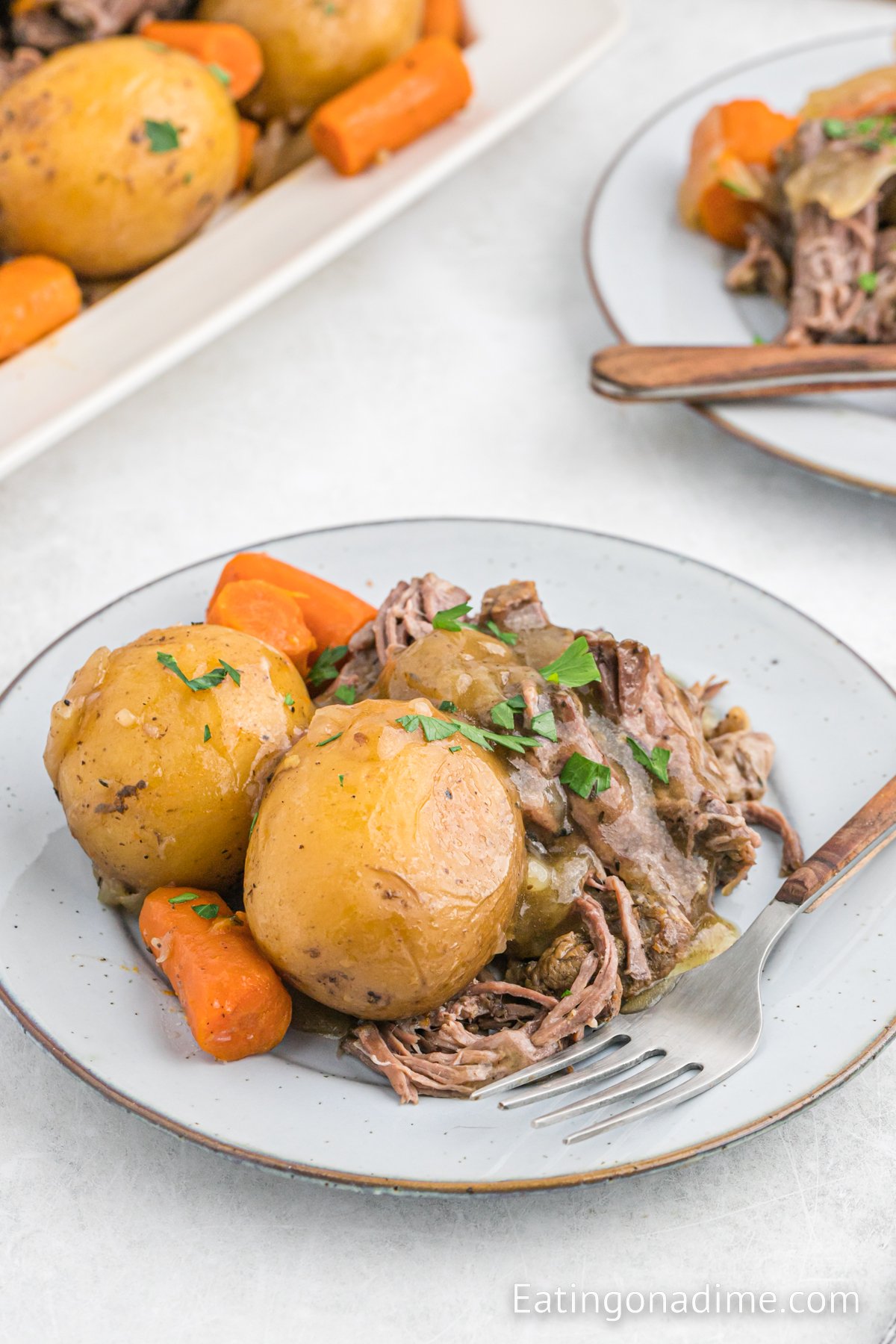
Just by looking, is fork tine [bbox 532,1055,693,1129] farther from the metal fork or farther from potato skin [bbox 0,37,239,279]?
potato skin [bbox 0,37,239,279]

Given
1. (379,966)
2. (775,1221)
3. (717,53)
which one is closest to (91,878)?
(379,966)

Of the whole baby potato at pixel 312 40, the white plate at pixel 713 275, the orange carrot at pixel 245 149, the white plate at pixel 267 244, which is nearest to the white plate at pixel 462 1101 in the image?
the white plate at pixel 713 275

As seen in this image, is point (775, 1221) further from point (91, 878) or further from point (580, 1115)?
point (91, 878)

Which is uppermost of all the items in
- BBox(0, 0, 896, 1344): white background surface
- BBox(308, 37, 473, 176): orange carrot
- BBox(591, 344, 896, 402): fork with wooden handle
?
BBox(308, 37, 473, 176): orange carrot

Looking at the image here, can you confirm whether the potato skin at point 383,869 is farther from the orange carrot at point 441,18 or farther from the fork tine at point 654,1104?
the orange carrot at point 441,18

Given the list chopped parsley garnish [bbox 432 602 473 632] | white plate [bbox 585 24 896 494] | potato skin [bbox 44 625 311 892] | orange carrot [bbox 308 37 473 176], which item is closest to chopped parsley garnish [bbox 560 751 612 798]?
chopped parsley garnish [bbox 432 602 473 632]

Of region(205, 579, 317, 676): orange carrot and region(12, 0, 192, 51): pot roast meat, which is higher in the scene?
region(12, 0, 192, 51): pot roast meat
